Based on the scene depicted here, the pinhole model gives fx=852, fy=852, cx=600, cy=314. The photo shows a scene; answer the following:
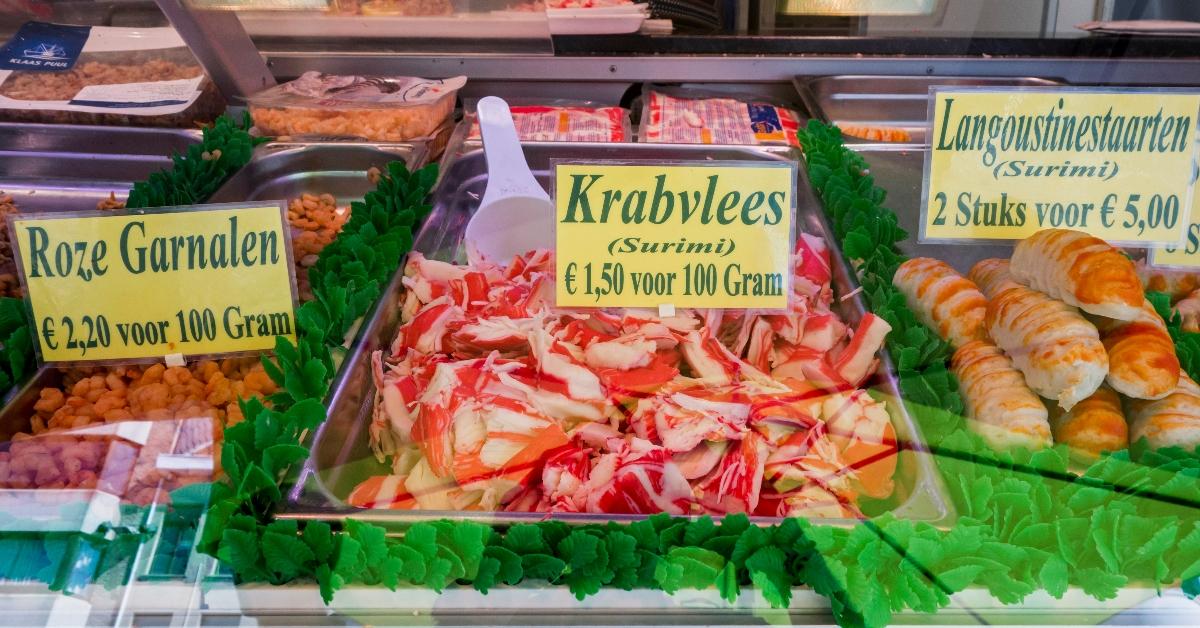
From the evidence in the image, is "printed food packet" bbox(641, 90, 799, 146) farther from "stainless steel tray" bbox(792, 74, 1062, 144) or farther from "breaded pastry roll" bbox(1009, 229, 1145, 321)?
"breaded pastry roll" bbox(1009, 229, 1145, 321)

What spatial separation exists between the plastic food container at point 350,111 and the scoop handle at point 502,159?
475 mm

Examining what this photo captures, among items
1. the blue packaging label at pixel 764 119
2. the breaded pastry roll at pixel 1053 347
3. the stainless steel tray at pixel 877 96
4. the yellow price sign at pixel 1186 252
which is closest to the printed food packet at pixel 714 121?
the blue packaging label at pixel 764 119

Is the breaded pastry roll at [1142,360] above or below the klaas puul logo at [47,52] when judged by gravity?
below

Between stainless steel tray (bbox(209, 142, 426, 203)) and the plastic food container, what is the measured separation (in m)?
0.04

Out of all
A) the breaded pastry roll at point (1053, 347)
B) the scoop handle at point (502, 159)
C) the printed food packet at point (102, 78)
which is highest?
the printed food packet at point (102, 78)

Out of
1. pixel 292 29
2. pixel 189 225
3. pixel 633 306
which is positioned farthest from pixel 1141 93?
pixel 292 29

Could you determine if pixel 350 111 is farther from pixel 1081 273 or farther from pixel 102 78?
pixel 1081 273

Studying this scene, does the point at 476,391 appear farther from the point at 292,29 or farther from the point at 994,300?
the point at 292,29

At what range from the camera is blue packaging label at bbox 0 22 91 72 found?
6.33 feet

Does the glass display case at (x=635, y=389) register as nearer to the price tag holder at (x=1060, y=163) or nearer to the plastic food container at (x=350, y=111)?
the price tag holder at (x=1060, y=163)

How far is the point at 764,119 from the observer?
2123 mm

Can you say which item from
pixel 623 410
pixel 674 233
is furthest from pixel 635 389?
pixel 674 233

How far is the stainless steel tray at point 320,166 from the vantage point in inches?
74.9

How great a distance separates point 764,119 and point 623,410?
1.25 m
